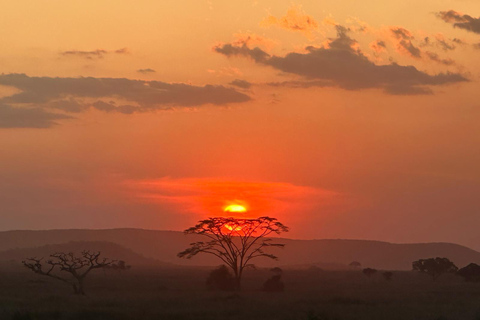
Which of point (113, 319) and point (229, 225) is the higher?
point (229, 225)

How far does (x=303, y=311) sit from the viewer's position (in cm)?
4997

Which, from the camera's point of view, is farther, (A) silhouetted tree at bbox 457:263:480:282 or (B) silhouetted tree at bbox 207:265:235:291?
(A) silhouetted tree at bbox 457:263:480:282

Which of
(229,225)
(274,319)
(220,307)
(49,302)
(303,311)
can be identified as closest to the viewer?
(274,319)

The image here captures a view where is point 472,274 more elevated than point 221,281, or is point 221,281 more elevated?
point 472,274

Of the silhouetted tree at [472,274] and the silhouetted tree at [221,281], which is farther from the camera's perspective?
the silhouetted tree at [472,274]

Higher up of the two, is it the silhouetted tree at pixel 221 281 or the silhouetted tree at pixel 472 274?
the silhouetted tree at pixel 472 274

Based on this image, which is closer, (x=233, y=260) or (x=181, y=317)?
(x=181, y=317)

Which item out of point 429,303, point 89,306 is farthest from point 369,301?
point 89,306

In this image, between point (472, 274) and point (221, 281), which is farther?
point (472, 274)

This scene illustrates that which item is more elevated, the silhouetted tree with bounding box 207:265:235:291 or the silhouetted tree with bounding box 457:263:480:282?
the silhouetted tree with bounding box 457:263:480:282

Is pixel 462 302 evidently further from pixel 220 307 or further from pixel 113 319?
pixel 113 319

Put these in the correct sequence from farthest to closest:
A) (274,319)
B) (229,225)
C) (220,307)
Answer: (229,225) < (220,307) < (274,319)

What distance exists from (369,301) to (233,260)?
30.8 metres

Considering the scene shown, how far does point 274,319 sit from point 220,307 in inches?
441
